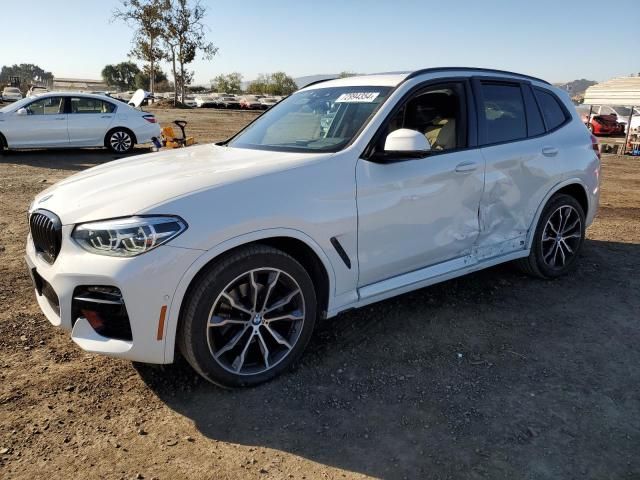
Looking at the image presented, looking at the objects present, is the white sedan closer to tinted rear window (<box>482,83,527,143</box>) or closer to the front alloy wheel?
tinted rear window (<box>482,83,527,143</box>)

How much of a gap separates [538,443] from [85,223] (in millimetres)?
2585

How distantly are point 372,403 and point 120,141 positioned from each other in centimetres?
1279

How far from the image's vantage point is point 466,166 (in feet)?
12.6

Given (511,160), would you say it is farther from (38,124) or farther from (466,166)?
(38,124)

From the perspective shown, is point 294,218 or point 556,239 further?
point 556,239

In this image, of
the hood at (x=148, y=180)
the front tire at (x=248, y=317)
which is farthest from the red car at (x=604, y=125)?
the front tire at (x=248, y=317)

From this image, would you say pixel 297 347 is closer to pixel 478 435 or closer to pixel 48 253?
pixel 478 435

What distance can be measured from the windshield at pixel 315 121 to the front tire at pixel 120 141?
418 inches

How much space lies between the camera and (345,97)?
390 cm

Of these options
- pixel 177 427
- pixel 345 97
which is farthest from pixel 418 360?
pixel 345 97

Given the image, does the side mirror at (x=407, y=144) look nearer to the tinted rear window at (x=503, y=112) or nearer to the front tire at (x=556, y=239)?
the tinted rear window at (x=503, y=112)

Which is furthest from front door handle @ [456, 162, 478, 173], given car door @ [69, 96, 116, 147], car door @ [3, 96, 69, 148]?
car door @ [3, 96, 69, 148]

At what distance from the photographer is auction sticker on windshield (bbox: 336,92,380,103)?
3.70 m

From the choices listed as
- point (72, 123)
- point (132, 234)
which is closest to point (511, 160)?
point (132, 234)
